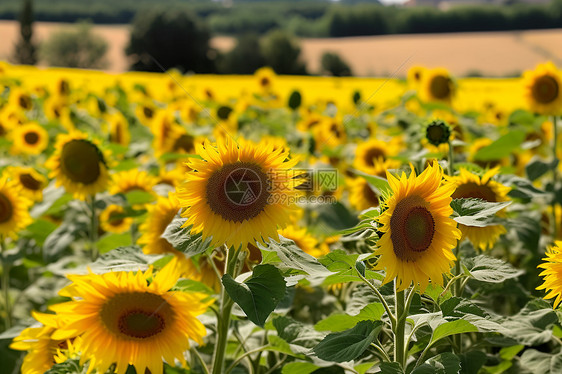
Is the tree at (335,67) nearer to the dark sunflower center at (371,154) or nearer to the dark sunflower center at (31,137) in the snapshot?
the dark sunflower center at (31,137)

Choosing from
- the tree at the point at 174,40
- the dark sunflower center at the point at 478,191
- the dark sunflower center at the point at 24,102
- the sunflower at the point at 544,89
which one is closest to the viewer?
the dark sunflower center at the point at 478,191

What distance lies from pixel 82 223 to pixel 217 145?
157 cm

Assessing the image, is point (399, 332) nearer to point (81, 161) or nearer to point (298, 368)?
point (298, 368)

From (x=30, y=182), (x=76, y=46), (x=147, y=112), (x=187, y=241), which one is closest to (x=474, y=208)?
(x=187, y=241)

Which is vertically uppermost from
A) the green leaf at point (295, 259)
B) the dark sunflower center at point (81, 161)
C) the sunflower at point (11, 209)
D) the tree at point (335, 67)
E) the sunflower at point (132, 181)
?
the tree at point (335, 67)

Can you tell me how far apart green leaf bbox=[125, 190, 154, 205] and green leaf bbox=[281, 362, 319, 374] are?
1.20 m

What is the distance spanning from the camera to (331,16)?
148ft

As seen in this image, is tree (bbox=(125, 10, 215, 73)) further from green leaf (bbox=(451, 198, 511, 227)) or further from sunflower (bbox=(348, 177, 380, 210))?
green leaf (bbox=(451, 198, 511, 227))

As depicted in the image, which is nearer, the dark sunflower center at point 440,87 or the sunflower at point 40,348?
the sunflower at point 40,348

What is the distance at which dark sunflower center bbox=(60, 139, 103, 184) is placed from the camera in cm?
278

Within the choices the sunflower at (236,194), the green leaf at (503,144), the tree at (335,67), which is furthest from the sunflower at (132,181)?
the tree at (335,67)

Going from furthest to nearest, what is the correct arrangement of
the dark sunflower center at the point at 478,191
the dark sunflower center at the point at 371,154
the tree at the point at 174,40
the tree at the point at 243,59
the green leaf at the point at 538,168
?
1. the tree at the point at 174,40
2. the tree at the point at 243,59
3. the dark sunflower center at the point at 371,154
4. the green leaf at the point at 538,168
5. the dark sunflower center at the point at 478,191

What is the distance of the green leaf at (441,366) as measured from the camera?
4.80 feet

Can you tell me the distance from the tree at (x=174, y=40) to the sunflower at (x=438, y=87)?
30787mm
